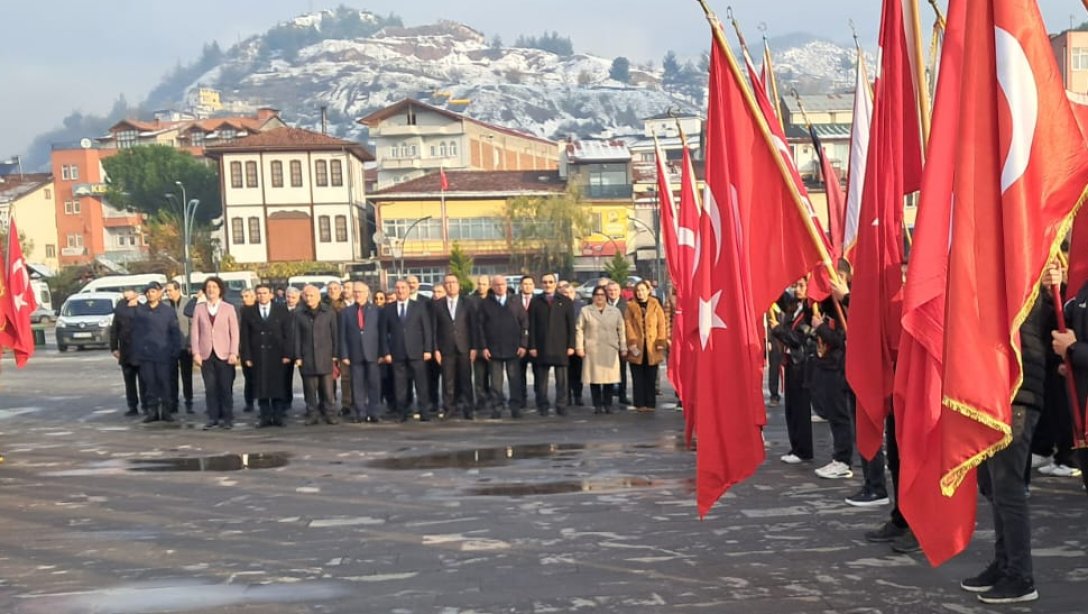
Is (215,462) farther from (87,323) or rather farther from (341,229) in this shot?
(341,229)

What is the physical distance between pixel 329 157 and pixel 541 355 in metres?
66.4

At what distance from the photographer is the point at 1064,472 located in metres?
10.6

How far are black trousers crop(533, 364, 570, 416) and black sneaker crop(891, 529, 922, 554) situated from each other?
916 centimetres

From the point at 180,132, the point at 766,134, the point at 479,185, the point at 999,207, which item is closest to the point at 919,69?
the point at 766,134

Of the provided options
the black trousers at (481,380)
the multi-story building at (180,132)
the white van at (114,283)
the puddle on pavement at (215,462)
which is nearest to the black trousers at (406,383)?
the black trousers at (481,380)

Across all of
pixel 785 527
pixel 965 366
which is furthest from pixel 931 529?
pixel 785 527

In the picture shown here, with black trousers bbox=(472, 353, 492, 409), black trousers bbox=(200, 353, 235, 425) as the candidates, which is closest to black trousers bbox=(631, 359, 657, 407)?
black trousers bbox=(472, 353, 492, 409)

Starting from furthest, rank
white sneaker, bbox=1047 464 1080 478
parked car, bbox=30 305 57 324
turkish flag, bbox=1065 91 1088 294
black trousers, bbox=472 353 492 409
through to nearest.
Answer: parked car, bbox=30 305 57 324
black trousers, bbox=472 353 492 409
white sneaker, bbox=1047 464 1080 478
turkish flag, bbox=1065 91 1088 294

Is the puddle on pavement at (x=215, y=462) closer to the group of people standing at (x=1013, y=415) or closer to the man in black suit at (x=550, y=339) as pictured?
the man in black suit at (x=550, y=339)

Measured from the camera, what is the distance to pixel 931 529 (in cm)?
648

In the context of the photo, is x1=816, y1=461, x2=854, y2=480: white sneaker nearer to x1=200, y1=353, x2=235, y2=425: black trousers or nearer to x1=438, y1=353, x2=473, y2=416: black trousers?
x1=438, y1=353, x2=473, y2=416: black trousers

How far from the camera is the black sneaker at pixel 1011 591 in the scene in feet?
21.6

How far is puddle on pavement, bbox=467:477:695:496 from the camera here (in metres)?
10.7

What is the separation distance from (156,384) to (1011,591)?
13.4 metres
